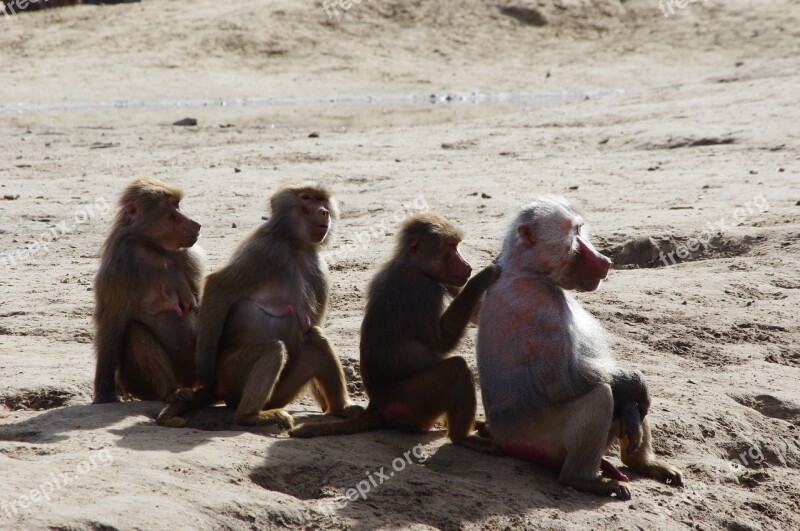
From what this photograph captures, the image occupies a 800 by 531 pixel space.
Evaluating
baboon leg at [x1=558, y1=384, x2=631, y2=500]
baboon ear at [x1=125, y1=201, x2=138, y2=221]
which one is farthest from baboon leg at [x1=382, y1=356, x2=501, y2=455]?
baboon ear at [x1=125, y1=201, x2=138, y2=221]

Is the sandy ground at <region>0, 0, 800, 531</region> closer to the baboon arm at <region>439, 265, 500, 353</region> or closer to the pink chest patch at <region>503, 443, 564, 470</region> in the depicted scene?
the pink chest patch at <region>503, 443, 564, 470</region>

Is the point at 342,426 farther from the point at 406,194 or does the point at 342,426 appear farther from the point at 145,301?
the point at 406,194

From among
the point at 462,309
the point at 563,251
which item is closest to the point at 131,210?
the point at 462,309

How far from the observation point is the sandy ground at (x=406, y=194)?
4691mm

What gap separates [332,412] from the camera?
19.1 feet

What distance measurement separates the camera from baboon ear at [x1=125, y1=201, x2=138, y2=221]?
19.5 feet

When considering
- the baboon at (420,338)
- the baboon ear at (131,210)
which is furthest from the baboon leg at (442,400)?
the baboon ear at (131,210)

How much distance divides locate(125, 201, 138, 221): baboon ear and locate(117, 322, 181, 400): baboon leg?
1.88 feet

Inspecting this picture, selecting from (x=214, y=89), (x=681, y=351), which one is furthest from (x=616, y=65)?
(x=681, y=351)

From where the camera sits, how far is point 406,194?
33.7 feet

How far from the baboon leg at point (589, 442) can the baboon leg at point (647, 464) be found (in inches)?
11.1

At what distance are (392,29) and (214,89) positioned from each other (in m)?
4.85

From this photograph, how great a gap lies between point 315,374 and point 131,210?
1337mm

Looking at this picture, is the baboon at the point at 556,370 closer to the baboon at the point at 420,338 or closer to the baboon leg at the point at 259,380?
the baboon at the point at 420,338
